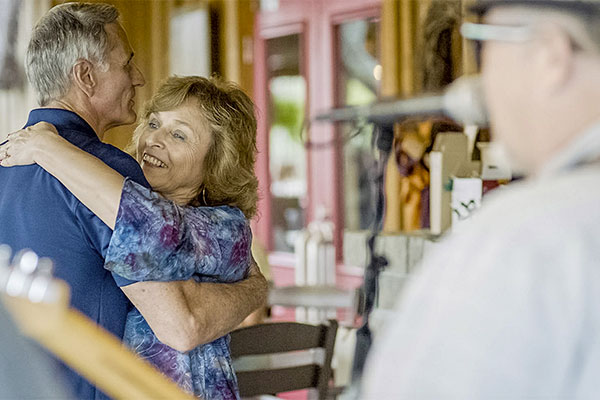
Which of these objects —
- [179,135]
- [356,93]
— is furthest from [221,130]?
[356,93]

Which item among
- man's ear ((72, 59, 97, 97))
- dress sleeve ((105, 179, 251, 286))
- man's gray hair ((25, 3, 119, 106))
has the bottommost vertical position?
dress sleeve ((105, 179, 251, 286))

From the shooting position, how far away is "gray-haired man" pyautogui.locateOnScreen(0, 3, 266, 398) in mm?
1412

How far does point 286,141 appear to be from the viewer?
525 centimetres

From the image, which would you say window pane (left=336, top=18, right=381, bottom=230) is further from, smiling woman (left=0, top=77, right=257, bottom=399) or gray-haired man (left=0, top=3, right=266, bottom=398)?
gray-haired man (left=0, top=3, right=266, bottom=398)

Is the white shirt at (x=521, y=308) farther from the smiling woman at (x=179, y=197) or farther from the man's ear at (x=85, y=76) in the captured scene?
the man's ear at (x=85, y=76)

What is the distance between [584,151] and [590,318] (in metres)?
0.14

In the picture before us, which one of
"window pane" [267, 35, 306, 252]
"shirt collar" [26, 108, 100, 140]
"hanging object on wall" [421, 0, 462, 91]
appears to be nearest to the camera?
"shirt collar" [26, 108, 100, 140]

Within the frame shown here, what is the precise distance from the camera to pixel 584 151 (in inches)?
25.1

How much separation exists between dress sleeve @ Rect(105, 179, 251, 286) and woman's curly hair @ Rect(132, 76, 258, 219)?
17 centimetres

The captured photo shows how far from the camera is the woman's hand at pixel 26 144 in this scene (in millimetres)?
1416

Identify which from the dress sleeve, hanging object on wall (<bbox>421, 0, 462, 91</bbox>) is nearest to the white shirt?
the dress sleeve

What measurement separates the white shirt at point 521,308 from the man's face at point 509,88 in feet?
0.18

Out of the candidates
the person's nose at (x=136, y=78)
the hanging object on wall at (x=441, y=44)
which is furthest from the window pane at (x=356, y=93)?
the person's nose at (x=136, y=78)

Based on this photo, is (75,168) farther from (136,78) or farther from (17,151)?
(136,78)
